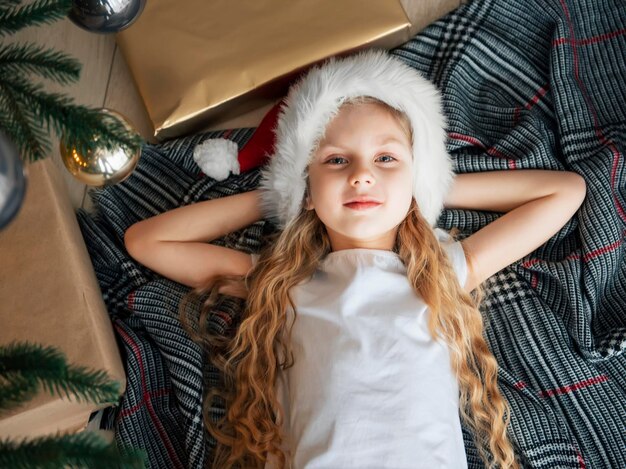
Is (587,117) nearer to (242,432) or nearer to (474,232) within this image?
(474,232)

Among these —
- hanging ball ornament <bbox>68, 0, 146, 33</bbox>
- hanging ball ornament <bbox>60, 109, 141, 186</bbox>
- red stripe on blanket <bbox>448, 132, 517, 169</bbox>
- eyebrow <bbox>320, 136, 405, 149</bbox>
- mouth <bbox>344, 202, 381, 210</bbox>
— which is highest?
hanging ball ornament <bbox>68, 0, 146, 33</bbox>

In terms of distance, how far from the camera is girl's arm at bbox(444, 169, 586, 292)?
1243mm

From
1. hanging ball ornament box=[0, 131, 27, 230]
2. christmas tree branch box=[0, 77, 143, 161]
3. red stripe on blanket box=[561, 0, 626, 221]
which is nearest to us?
hanging ball ornament box=[0, 131, 27, 230]

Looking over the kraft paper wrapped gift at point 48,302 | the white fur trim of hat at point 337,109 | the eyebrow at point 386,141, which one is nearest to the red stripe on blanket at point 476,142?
the white fur trim of hat at point 337,109

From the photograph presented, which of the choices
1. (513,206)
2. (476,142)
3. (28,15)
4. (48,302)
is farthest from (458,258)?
(28,15)

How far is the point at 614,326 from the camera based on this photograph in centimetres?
128

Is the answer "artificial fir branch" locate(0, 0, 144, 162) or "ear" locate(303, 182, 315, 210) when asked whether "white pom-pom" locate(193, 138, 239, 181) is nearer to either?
"ear" locate(303, 182, 315, 210)

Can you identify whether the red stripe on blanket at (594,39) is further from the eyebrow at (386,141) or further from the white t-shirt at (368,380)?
the white t-shirt at (368,380)

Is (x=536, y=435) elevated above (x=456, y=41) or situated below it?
below

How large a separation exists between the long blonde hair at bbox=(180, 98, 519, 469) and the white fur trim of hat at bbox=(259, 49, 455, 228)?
3 centimetres

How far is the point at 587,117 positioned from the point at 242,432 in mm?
915

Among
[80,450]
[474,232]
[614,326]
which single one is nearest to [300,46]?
[474,232]

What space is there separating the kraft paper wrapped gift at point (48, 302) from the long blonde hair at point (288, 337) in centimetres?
21

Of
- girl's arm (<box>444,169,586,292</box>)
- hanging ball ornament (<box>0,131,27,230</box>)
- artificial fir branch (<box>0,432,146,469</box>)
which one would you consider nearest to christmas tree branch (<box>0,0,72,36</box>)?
hanging ball ornament (<box>0,131,27,230</box>)
